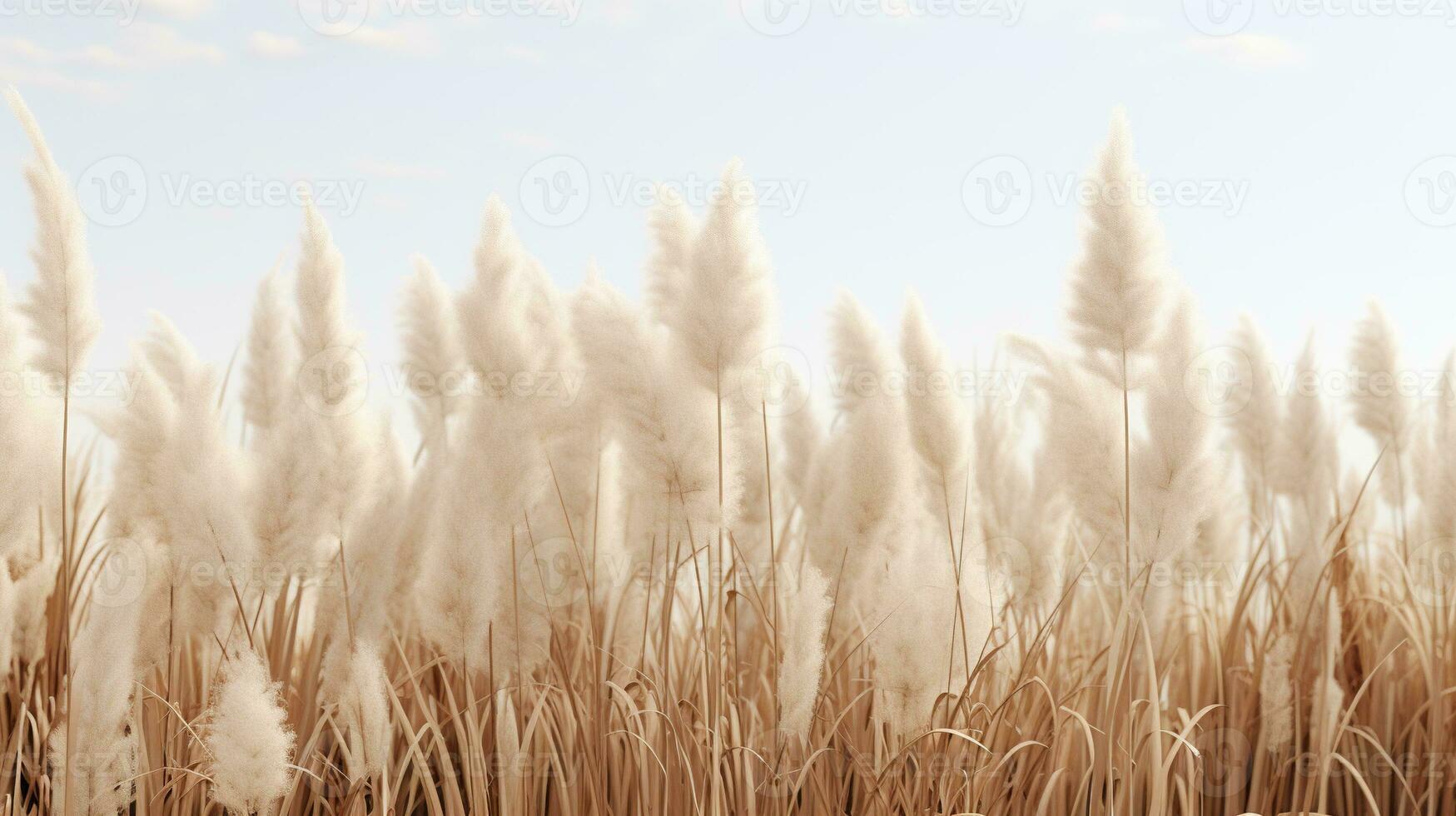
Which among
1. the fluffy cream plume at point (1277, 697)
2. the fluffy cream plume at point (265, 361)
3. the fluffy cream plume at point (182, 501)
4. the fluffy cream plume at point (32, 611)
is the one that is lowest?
the fluffy cream plume at point (1277, 697)

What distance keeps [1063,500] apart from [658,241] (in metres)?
1.26

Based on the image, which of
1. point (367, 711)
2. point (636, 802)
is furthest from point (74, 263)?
point (636, 802)

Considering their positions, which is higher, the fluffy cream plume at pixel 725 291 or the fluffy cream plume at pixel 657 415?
the fluffy cream plume at pixel 725 291

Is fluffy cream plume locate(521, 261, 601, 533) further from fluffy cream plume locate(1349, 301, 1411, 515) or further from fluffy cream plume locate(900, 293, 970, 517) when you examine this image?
fluffy cream plume locate(1349, 301, 1411, 515)

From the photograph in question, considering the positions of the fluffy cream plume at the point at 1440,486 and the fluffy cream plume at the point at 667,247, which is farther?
the fluffy cream plume at the point at 1440,486

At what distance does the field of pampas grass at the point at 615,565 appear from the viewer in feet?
6.34

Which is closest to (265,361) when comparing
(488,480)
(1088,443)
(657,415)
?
(488,480)

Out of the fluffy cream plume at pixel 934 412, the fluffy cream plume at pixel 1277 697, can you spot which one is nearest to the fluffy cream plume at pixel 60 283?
the fluffy cream plume at pixel 934 412

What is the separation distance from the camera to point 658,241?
227cm

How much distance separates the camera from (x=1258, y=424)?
10.5ft

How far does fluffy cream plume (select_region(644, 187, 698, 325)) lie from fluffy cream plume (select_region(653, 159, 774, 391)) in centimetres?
16

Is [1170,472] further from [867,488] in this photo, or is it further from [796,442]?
[796,442]

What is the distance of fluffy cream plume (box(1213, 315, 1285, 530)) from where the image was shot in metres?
3.17

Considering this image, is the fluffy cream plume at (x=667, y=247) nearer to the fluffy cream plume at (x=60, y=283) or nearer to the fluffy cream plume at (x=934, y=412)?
the fluffy cream plume at (x=934, y=412)
